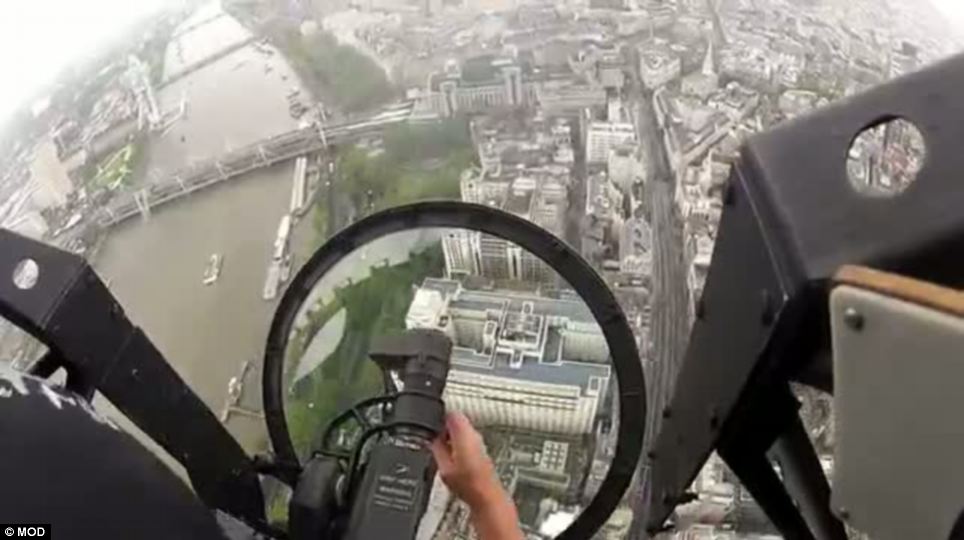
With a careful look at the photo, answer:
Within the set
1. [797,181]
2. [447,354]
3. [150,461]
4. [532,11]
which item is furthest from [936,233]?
[532,11]

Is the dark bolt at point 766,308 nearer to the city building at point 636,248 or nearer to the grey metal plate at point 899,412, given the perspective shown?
the grey metal plate at point 899,412

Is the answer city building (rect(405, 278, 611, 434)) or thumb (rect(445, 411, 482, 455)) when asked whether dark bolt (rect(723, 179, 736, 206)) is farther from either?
city building (rect(405, 278, 611, 434))

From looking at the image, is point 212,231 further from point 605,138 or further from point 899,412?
point 899,412

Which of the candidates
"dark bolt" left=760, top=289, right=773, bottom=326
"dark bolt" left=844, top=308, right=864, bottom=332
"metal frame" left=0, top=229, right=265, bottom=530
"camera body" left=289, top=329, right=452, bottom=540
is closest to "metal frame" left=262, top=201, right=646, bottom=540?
"metal frame" left=0, top=229, right=265, bottom=530

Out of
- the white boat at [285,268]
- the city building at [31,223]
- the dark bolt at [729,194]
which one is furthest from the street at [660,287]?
the city building at [31,223]

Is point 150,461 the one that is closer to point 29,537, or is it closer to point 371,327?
point 29,537
